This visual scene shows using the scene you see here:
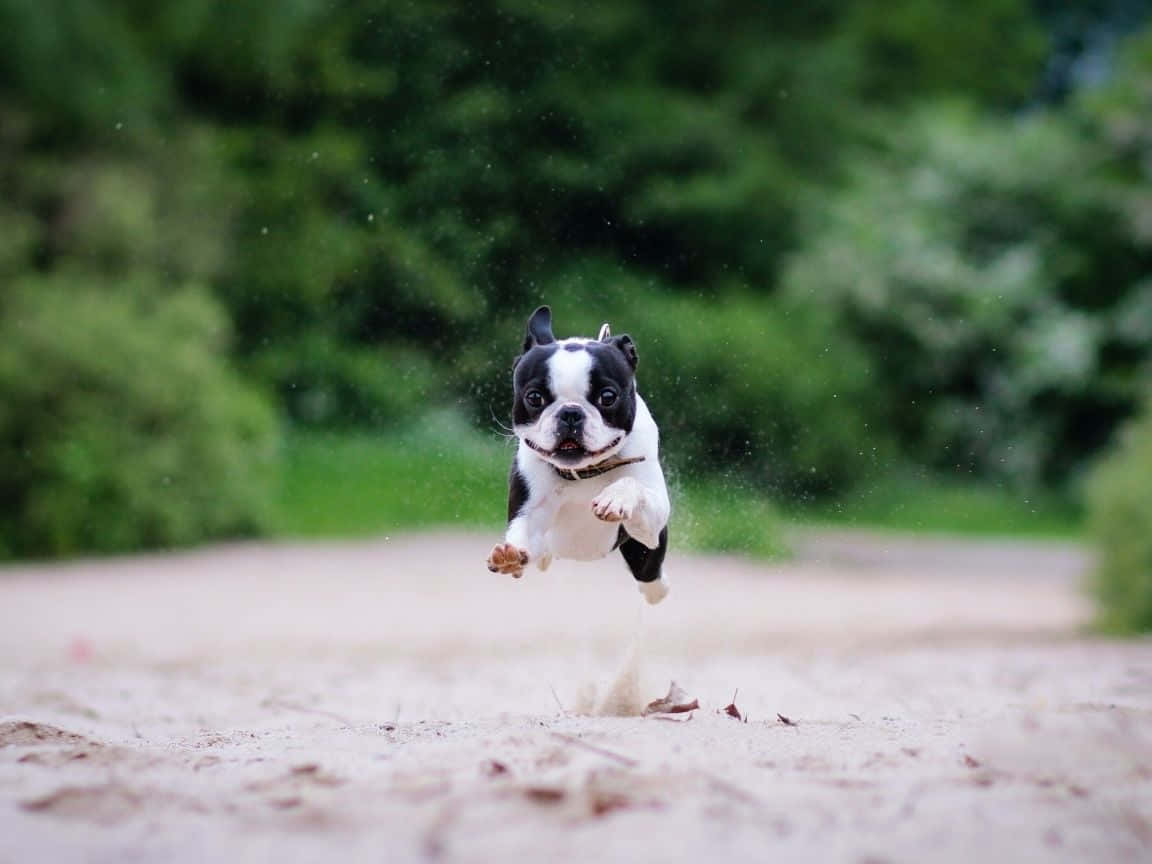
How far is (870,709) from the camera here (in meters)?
6.88

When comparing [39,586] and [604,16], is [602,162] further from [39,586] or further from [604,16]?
[39,586]

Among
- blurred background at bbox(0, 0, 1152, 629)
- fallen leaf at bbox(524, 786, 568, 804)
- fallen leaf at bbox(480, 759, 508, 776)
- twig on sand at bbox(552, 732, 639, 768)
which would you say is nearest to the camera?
fallen leaf at bbox(524, 786, 568, 804)

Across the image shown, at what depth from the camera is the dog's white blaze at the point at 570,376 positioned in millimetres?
4863

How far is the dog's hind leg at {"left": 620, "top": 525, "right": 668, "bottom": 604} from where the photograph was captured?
5348mm

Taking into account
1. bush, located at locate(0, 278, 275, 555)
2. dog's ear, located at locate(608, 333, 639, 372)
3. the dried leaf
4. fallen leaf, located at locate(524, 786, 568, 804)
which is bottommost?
fallen leaf, located at locate(524, 786, 568, 804)

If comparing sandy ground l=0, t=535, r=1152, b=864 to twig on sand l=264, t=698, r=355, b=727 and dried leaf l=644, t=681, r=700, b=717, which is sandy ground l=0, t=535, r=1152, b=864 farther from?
dried leaf l=644, t=681, r=700, b=717

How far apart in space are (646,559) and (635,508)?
2.05 ft

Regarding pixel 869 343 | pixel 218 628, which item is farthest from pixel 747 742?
pixel 869 343

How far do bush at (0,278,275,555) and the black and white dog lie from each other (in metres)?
15.2

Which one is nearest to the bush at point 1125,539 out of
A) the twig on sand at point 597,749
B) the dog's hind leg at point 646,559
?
the dog's hind leg at point 646,559

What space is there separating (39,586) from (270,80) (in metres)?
13.9

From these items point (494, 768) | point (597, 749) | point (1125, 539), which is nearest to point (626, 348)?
point (597, 749)

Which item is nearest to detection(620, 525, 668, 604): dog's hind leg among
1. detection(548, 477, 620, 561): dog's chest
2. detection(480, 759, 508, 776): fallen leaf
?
detection(548, 477, 620, 561): dog's chest

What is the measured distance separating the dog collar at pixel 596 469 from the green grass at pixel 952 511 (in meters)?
19.6
